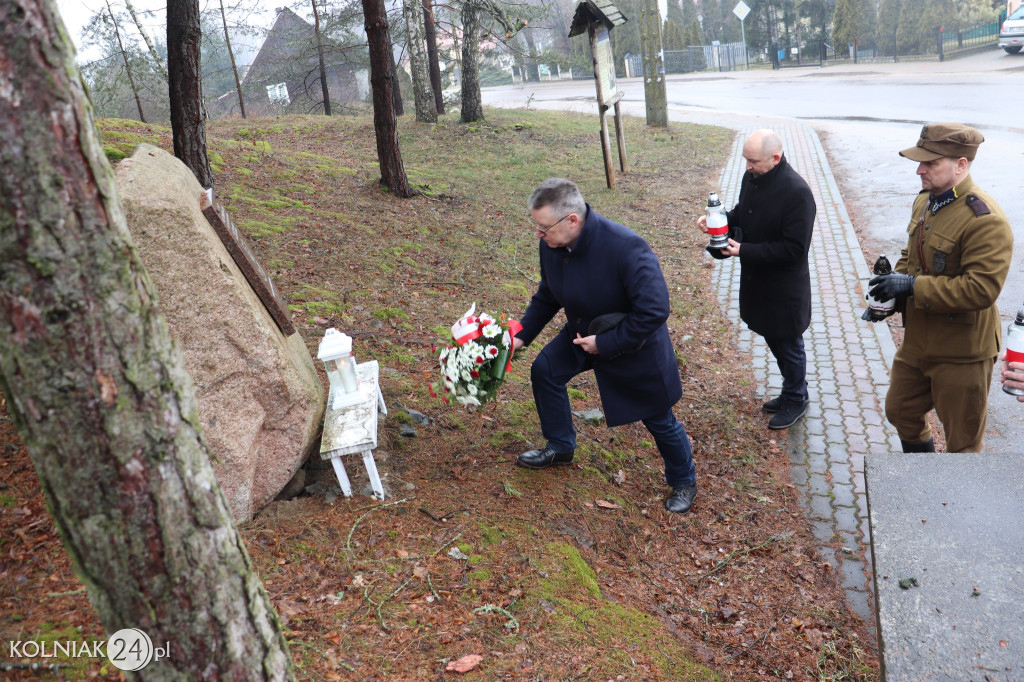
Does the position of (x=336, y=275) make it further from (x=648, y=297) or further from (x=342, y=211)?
(x=648, y=297)

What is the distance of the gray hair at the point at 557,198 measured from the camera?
3.97 metres

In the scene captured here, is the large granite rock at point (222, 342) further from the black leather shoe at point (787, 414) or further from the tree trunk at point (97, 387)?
the black leather shoe at point (787, 414)

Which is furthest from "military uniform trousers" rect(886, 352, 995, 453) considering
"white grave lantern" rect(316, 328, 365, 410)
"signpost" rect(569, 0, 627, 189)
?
"signpost" rect(569, 0, 627, 189)

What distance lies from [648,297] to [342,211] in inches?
254

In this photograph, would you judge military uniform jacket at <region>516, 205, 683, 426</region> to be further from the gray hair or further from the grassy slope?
the grassy slope

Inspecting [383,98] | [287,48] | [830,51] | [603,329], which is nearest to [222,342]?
[603,329]

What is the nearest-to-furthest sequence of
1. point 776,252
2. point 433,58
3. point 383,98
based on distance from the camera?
point 776,252 < point 383,98 < point 433,58

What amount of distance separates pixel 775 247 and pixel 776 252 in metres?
0.04

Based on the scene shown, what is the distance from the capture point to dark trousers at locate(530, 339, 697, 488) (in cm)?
452

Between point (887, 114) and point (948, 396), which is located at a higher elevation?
point (887, 114)

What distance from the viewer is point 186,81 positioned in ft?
26.0

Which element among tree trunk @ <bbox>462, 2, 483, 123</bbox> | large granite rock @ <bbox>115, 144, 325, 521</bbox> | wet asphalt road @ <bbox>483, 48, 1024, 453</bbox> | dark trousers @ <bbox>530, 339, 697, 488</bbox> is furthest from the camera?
tree trunk @ <bbox>462, 2, 483, 123</bbox>

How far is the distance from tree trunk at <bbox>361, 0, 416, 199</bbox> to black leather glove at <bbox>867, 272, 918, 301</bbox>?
764 centimetres

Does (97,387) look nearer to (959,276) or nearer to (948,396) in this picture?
(959,276)
